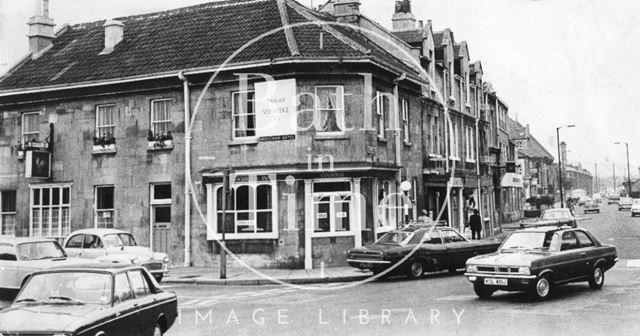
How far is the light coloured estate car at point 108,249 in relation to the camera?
17.8 metres

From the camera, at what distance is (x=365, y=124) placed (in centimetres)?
2286

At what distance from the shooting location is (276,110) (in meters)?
22.5

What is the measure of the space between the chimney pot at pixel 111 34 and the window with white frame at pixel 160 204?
7.03 meters

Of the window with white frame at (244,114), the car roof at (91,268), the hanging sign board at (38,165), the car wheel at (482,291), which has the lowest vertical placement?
the car wheel at (482,291)

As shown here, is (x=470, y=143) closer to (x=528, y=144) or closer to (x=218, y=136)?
(x=218, y=136)

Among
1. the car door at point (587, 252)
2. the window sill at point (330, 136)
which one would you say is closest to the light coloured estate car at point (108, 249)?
the window sill at point (330, 136)

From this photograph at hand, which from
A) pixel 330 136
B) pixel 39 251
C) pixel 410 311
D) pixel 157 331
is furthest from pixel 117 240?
pixel 410 311

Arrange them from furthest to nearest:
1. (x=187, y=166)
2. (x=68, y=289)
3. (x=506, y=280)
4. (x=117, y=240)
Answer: (x=187, y=166) < (x=117, y=240) < (x=506, y=280) < (x=68, y=289)

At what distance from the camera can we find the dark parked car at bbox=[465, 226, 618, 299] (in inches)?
508

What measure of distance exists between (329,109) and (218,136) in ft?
14.1

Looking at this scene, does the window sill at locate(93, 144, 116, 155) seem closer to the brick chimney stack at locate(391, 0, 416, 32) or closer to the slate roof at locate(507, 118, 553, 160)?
the brick chimney stack at locate(391, 0, 416, 32)

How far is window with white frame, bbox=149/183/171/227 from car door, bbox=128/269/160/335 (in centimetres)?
1489

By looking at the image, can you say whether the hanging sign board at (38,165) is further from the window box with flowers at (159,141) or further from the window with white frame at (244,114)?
the window with white frame at (244,114)

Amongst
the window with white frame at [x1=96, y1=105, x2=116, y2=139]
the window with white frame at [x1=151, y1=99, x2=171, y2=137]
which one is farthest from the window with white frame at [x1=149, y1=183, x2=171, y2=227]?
the window with white frame at [x1=96, y1=105, x2=116, y2=139]
